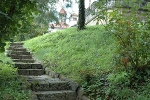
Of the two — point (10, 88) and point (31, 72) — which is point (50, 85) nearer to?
point (10, 88)

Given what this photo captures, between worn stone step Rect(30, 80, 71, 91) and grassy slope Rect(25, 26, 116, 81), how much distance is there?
1.08ft

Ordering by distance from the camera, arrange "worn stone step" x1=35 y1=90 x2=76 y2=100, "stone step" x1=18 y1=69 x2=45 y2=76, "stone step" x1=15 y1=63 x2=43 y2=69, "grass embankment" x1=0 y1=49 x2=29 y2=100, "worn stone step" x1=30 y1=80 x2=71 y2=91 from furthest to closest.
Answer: "stone step" x1=15 y1=63 x2=43 y2=69, "stone step" x1=18 y1=69 x2=45 y2=76, "worn stone step" x1=30 y1=80 x2=71 y2=91, "worn stone step" x1=35 y1=90 x2=76 y2=100, "grass embankment" x1=0 y1=49 x2=29 y2=100

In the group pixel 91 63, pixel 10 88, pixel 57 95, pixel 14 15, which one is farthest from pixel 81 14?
pixel 10 88

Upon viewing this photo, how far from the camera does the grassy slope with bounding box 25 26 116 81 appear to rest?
7.05m

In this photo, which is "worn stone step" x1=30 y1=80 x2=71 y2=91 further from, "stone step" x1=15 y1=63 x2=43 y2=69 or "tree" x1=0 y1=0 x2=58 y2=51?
"stone step" x1=15 y1=63 x2=43 y2=69

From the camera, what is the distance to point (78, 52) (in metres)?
9.28

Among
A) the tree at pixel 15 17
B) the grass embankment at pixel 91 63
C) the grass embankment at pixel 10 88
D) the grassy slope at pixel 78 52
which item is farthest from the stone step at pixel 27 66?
the tree at pixel 15 17

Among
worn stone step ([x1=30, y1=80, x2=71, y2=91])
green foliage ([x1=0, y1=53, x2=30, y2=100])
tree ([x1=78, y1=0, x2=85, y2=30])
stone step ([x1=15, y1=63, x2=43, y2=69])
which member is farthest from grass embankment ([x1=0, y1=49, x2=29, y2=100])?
tree ([x1=78, y1=0, x2=85, y2=30])

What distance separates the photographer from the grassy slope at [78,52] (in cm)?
705

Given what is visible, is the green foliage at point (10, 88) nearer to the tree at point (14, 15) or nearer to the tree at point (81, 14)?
the tree at point (14, 15)

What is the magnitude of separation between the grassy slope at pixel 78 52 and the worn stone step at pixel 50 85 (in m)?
0.33

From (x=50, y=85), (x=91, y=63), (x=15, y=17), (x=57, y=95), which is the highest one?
(x=15, y=17)

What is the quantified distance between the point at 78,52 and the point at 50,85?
3.21 metres

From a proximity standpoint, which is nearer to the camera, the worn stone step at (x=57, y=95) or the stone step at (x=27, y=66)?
the worn stone step at (x=57, y=95)
